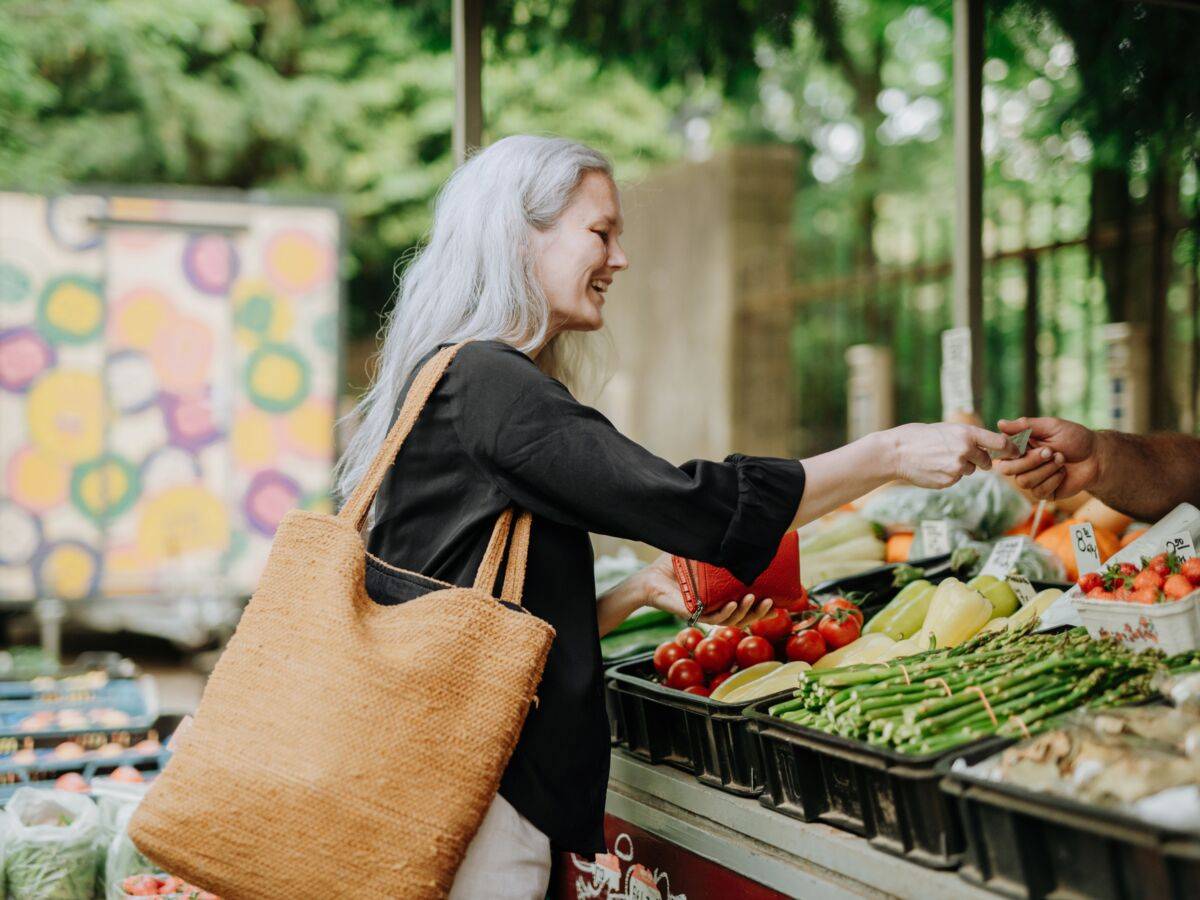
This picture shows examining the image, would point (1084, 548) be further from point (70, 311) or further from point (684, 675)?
point (70, 311)

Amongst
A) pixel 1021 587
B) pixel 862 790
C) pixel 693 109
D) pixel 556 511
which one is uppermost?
pixel 693 109

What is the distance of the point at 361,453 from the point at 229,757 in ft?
2.10

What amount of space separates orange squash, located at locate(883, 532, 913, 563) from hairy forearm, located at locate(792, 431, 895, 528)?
1.96 m

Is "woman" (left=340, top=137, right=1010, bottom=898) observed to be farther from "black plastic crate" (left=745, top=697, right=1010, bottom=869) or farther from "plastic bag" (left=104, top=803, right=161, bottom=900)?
"plastic bag" (left=104, top=803, right=161, bottom=900)

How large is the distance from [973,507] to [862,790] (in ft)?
6.85

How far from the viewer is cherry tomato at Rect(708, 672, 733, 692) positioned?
2.74 metres

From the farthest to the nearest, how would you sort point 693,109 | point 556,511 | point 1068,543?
point 693,109 < point 1068,543 < point 556,511

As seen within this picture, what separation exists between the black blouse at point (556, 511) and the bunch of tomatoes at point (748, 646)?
0.66 metres

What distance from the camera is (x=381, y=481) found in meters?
2.00

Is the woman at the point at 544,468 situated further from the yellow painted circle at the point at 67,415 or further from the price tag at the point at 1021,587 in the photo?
the yellow painted circle at the point at 67,415

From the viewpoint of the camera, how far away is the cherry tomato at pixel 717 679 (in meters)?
2.74

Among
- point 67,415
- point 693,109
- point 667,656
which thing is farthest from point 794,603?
point 693,109

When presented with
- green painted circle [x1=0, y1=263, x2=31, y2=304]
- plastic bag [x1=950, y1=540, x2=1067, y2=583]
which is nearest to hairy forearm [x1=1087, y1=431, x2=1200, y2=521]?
plastic bag [x1=950, y1=540, x2=1067, y2=583]

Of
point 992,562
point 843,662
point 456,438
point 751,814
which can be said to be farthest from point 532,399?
point 992,562
